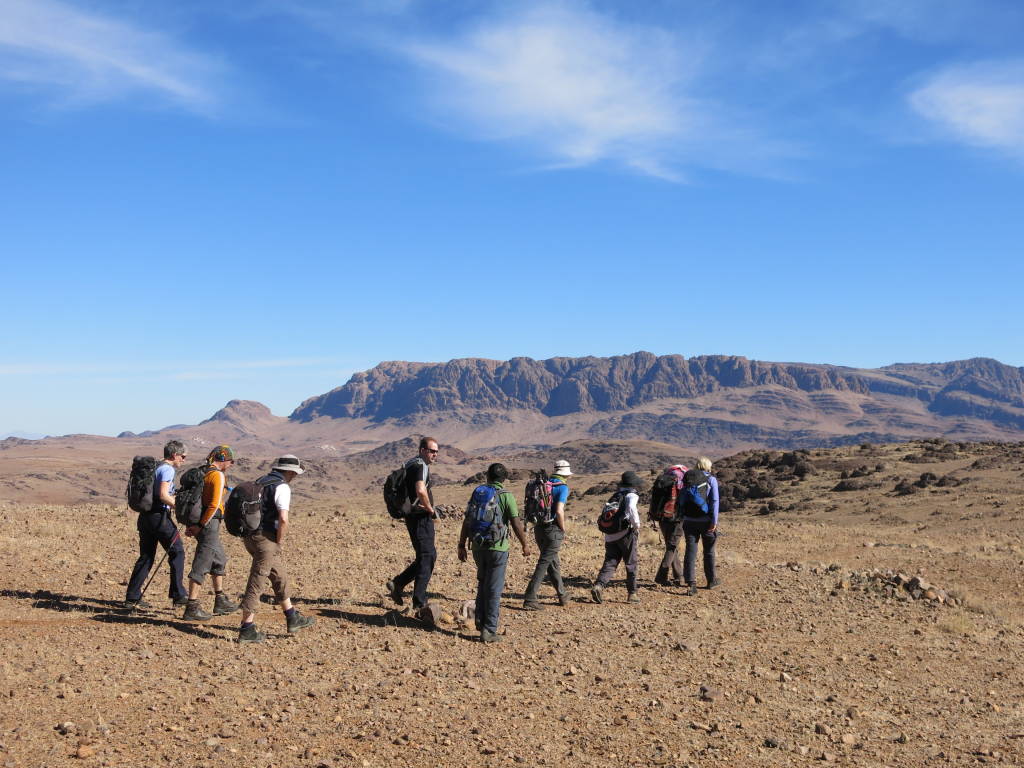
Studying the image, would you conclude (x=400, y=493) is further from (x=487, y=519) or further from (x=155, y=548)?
(x=155, y=548)

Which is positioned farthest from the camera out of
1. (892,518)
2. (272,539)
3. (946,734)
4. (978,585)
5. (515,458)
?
(515,458)

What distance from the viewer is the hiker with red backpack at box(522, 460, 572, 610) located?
10.9 metres

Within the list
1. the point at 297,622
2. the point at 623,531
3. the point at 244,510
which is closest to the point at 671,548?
the point at 623,531

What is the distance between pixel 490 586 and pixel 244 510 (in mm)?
2645

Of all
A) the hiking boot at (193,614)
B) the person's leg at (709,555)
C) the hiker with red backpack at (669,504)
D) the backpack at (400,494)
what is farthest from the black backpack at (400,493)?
the person's leg at (709,555)

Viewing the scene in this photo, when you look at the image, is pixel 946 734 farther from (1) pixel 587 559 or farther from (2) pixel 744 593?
(1) pixel 587 559

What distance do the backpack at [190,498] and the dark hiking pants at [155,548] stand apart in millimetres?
181

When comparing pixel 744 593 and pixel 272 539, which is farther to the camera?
pixel 744 593

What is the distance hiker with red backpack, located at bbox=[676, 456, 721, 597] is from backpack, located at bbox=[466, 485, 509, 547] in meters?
3.99

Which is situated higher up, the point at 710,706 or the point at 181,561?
the point at 181,561

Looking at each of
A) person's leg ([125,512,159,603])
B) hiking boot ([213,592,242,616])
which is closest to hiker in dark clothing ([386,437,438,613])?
hiking boot ([213,592,242,616])

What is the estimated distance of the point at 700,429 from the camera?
654 feet

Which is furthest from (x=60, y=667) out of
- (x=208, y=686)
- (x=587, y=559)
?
(x=587, y=559)

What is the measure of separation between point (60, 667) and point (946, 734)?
23.9 feet
